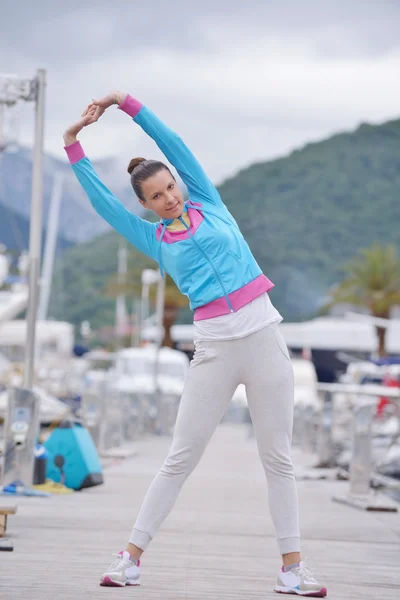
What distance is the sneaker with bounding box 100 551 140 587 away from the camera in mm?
5207

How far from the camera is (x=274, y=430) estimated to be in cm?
517

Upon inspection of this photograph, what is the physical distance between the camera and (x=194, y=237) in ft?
17.0

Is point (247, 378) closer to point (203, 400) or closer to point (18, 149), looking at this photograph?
point (203, 400)

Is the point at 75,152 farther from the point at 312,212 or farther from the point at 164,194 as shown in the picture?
the point at 312,212

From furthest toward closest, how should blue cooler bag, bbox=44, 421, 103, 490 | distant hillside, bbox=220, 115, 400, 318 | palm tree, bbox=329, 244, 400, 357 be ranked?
distant hillside, bbox=220, 115, 400, 318 < palm tree, bbox=329, 244, 400, 357 < blue cooler bag, bbox=44, 421, 103, 490

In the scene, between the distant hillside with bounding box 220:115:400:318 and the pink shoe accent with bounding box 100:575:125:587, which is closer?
the pink shoe accent with bounding box 100:575:125:587

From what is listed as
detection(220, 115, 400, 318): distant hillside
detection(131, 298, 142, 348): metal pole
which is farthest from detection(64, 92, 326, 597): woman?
detection(220, 115, 400, 318): distant hillside

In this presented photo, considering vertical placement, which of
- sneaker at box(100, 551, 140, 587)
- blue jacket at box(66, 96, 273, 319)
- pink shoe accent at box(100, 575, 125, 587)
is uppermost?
blue jacket at box(66, 96, 273, 319)

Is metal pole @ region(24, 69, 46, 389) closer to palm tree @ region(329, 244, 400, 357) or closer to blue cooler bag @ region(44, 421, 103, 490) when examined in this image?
blue cooler bag @ region(44, 421, 103, 490)

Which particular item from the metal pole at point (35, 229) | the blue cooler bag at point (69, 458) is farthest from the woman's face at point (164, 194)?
the metal pole at point (35, 229)

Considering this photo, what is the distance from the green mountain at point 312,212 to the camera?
404 ft

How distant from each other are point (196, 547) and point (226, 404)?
7.07 feet

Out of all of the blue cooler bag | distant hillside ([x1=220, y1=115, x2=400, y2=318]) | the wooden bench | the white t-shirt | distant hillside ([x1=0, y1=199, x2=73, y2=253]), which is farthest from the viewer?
distant hillside ([x1=220, y1=115, x2=400, y2=318])

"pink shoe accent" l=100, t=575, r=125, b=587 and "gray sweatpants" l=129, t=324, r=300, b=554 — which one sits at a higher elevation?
"gray sweatpants" l=129, t=324, r=300, b=554
